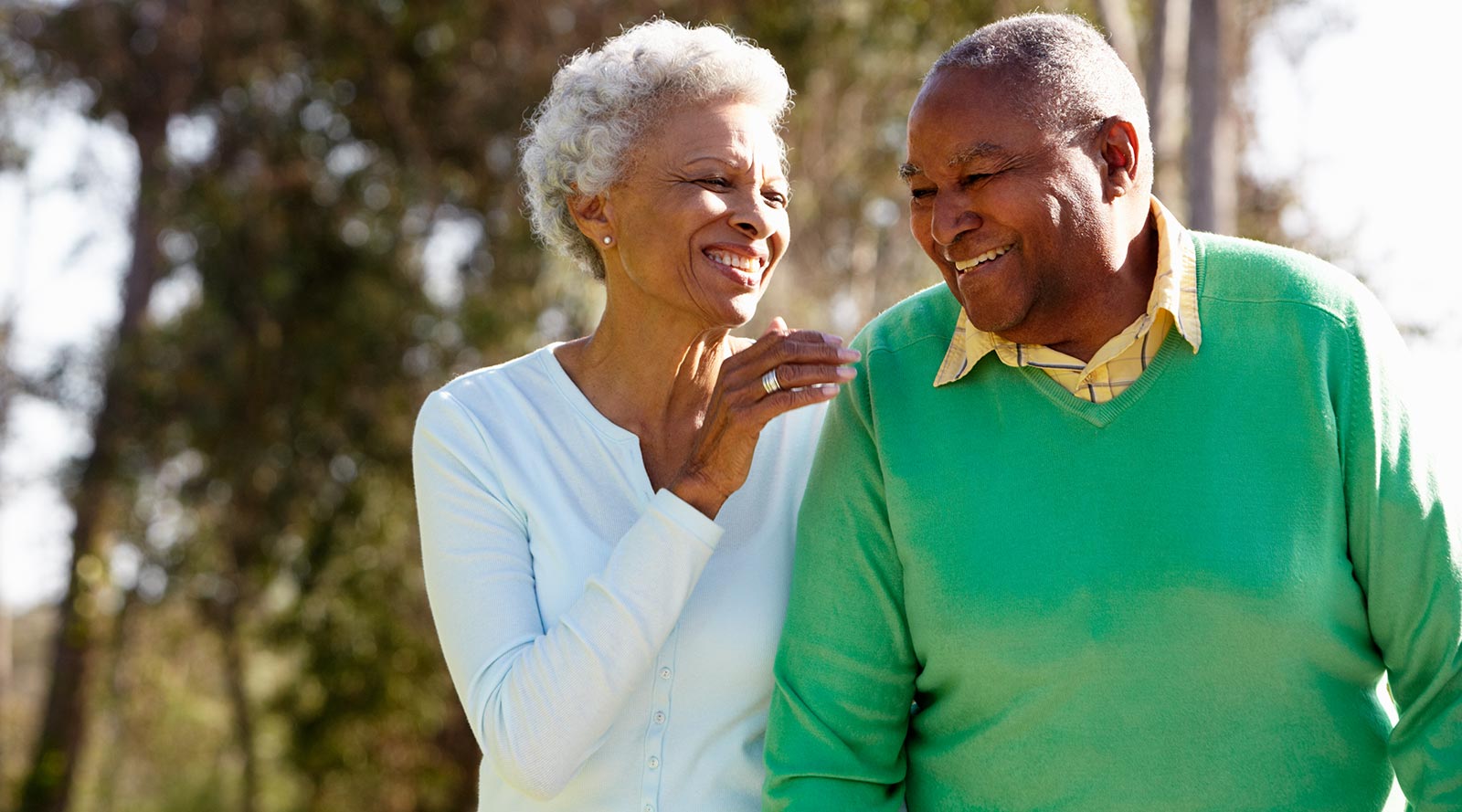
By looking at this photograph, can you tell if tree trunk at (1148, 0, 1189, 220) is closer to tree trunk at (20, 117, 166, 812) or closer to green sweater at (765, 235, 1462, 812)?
green sweater at (765, 235, 1462, 812)

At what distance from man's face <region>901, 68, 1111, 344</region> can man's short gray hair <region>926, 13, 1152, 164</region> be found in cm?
2

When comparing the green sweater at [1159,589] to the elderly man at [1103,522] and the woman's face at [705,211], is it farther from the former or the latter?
the woman's face at [705,211]

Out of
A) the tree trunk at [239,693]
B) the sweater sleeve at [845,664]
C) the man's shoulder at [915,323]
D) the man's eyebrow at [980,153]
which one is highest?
the man's eyebrow at [980,153]

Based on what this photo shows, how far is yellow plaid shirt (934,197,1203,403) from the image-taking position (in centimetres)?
212

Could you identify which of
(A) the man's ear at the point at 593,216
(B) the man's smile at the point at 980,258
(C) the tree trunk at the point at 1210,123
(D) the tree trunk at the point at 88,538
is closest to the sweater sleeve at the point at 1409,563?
(B) the man's smile at the point at 980,258

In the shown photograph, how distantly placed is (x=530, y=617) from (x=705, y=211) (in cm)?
75

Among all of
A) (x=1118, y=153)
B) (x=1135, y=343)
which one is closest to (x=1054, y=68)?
(x=1118, y=153)

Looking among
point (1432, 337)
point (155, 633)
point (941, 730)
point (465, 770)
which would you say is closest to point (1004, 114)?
point (941, 730)

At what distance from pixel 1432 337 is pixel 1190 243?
26.5 feet

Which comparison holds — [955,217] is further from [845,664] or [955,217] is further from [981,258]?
[845,664]

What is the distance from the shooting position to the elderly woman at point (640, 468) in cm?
222

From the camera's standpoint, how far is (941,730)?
2.20 meters

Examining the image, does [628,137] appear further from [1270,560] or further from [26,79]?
[26,79]

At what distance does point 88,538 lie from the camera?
33.5ft
